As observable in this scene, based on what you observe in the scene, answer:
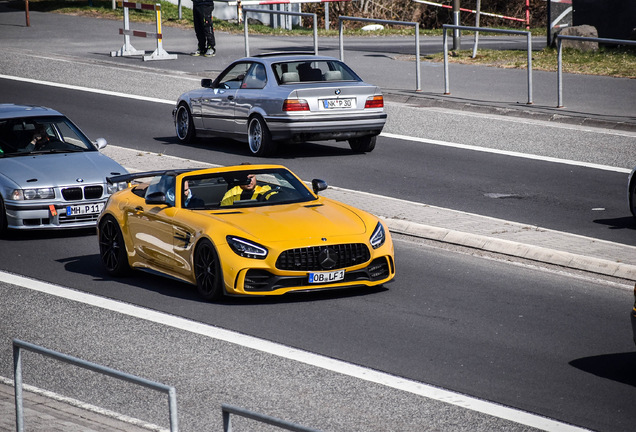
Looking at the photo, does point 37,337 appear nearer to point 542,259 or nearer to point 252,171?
point 252,171

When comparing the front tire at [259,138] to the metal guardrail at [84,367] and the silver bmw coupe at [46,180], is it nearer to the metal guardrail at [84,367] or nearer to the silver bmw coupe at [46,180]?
the silver bmw coupe at [46,180]

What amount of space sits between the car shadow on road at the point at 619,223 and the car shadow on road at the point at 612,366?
532 cm

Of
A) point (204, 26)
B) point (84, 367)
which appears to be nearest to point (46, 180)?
point (84, 367)

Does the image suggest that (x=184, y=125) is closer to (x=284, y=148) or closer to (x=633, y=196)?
(x=284, y=148)

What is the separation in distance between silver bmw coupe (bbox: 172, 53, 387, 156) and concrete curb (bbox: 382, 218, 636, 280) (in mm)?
4750

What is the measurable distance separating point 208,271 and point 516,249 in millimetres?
3806

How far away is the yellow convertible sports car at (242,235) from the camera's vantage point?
377 inches

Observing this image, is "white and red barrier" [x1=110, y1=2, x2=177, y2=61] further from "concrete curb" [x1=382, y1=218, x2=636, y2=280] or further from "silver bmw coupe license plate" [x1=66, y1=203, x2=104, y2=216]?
"concrete curb" [x1=382, y1=218, x2=636, y2=280]

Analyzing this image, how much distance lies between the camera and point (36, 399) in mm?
6746

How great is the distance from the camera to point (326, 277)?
9656 mm

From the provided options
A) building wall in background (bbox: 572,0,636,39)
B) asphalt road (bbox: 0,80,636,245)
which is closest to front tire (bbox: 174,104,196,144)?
asphalt road (bbox: 0,80,636,245)

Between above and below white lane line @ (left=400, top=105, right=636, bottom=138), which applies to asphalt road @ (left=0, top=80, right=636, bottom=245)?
below

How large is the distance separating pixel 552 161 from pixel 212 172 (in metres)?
8.79

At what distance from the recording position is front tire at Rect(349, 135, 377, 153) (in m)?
18.8
